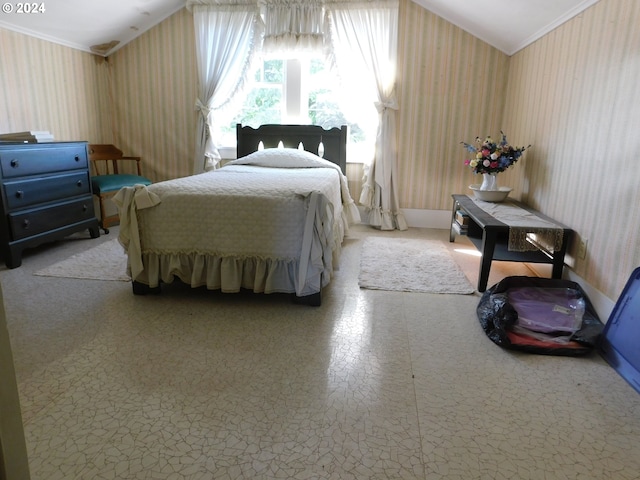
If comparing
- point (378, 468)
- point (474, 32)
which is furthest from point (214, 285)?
point (474, 32)

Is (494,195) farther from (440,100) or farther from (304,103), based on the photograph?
(304,103)

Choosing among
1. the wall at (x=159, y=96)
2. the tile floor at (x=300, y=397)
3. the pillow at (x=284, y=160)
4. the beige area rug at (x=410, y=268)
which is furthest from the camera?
the wall at (x=159, y=96)

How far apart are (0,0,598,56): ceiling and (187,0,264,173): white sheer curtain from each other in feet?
1.19

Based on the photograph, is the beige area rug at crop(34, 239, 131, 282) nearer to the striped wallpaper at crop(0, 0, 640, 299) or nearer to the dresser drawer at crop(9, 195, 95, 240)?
the dresser drawer at crop(9, 195, 95, 240)

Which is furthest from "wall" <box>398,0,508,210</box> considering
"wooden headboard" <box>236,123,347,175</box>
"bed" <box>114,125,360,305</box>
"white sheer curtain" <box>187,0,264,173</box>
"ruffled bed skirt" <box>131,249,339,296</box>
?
"ruffled bed skirt" <box>131,249,339,296</box>

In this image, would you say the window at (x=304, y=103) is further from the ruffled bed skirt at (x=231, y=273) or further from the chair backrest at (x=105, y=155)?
the ruffled bed skirt at (x=231, y=273)

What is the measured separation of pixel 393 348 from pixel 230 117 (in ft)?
11.8

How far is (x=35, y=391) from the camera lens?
63.7 inches

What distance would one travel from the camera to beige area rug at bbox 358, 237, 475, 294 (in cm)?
279

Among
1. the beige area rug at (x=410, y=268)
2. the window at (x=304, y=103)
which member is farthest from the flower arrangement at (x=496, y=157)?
the window at (x=304, y=103)

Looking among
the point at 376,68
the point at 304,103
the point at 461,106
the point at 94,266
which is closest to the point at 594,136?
the point at 461,106

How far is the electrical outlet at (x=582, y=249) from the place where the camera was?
2400mm

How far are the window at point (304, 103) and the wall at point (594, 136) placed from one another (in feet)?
5.70

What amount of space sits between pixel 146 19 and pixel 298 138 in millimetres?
2015
